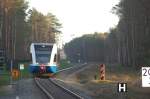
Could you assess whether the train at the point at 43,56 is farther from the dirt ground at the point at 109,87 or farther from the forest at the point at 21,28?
the forest at the point at 21,28

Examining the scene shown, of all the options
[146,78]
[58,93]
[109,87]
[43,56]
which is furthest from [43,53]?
[146,78]

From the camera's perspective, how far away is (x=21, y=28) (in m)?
114

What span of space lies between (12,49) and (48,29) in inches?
2028

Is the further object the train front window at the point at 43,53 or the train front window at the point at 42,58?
the train front window at the point at 42,58

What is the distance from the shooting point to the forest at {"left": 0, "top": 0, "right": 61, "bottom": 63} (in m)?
93.4

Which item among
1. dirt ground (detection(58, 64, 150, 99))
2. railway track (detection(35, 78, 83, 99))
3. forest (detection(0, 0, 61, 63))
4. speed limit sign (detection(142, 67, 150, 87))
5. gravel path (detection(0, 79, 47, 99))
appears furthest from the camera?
forest (detection(0, 0, 61, 63))

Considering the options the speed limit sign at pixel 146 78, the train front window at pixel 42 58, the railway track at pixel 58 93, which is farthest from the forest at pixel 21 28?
the speed limit sign at pixel 146 78

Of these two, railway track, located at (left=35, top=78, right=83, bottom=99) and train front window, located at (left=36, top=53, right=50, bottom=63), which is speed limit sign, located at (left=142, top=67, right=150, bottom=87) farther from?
train front window, located at (left=36, top=53, right=50, bottom=63)

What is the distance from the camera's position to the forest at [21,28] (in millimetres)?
93438

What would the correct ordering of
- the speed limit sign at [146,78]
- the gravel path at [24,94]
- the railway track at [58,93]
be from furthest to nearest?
1. the gravel path at [24,94]
2. the railway track at [58,93]
3. the speed limit sign at [146,78]

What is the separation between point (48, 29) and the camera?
14650 cm

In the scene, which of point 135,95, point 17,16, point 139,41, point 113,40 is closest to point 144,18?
point 139,41

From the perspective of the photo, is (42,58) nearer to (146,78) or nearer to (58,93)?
(58,93)

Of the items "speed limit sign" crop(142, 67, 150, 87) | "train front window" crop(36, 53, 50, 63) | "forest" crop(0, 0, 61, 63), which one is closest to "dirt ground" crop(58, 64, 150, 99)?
"train front window" crop(36, 53, 50, 63)
